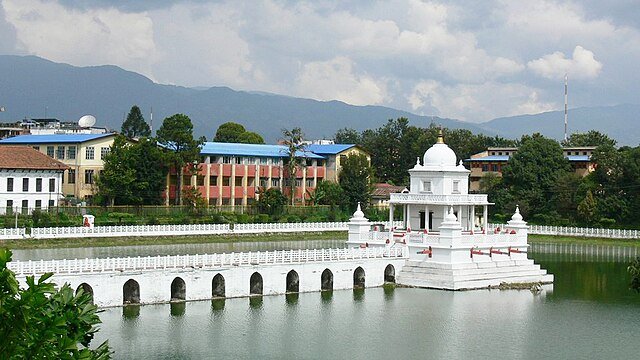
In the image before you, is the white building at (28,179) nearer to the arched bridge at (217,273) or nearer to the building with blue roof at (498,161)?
the arched bridge at (217,273)

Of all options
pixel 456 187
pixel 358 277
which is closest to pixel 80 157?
pixel 456 187

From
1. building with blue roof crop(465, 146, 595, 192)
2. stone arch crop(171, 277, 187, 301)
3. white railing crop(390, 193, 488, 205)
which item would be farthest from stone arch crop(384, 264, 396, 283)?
building with blue roof crop(465, 146, 595, 192)

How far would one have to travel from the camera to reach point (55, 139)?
9438cm

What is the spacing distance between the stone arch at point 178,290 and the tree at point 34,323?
2741 centimetres

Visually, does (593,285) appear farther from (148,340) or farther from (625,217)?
(625,217)

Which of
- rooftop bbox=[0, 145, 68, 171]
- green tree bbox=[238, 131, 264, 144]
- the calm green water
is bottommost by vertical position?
the calm green water

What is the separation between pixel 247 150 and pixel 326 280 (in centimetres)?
5090

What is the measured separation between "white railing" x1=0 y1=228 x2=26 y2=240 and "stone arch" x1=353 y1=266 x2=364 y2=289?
25457 mm

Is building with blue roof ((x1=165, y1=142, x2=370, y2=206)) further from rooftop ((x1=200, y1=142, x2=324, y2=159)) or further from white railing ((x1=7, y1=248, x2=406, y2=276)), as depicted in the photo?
white railing ((x1=7, y1=248, x2=406, y2=276))

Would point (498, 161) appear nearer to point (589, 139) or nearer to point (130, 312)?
point (589, 139)

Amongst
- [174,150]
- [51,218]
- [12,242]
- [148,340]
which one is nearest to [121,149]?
[174,150]

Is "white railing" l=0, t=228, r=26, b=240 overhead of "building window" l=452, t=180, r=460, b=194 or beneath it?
beneath

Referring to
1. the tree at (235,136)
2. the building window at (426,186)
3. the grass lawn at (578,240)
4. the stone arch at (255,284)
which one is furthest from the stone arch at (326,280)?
the tree at (235,136)

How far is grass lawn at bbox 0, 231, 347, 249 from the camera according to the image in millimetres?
68438
